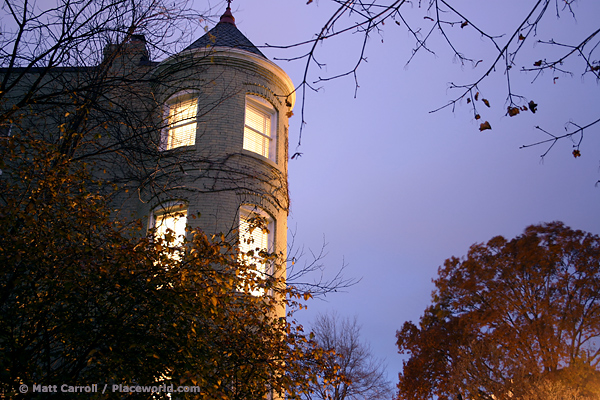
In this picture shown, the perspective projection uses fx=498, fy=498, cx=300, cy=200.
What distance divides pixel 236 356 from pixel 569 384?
16.9 m

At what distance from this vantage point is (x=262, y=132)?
1332cm

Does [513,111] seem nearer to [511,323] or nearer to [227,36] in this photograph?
[227,36]

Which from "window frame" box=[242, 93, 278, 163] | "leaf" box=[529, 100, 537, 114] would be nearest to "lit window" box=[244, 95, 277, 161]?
"window frame" box=[242, 93, 278, 163]

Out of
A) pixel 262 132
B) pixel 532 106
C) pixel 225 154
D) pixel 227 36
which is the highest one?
pixel 227 36

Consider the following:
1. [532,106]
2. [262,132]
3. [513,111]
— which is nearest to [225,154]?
[262,132]

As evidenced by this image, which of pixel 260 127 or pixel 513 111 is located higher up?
pixel 260 127

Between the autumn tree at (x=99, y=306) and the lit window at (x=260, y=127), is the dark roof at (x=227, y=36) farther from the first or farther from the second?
the autumn tree at (x=99, y=306)

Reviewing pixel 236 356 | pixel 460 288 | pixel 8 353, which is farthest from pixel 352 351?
pixel 8 353

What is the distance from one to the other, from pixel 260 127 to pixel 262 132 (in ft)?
0.58

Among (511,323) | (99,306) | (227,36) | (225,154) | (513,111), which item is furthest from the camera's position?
(511,323)

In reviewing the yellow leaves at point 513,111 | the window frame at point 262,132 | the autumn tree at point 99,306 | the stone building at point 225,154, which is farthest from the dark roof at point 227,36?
the yellow leaves at point 513,111

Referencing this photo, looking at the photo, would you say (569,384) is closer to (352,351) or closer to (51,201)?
(352,351)

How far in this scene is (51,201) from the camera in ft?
20.2

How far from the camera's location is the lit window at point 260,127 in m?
13.0
